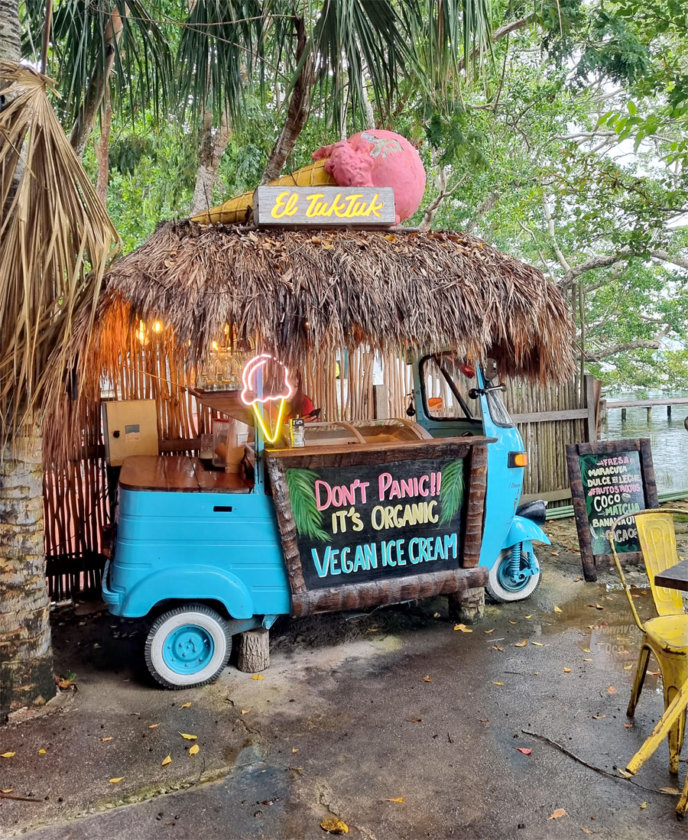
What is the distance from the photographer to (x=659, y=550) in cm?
357

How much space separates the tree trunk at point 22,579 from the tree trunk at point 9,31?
212 centimetres

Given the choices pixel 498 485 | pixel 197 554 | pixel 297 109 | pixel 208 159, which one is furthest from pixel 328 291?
pixel 208 159

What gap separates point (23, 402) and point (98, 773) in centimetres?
203

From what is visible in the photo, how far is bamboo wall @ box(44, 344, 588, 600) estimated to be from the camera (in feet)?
18.1

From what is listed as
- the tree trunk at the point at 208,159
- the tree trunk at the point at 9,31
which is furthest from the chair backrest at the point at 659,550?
the tree trunk at the point at 208,159

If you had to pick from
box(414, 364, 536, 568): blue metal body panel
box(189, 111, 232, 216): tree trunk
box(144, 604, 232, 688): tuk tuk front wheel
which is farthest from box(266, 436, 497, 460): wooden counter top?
box(189, 111, 232, 216): tree trunk

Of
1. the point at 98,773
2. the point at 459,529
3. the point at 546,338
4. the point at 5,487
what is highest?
the point at 546,338

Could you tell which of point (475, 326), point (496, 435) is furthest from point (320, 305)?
point (496, 435)

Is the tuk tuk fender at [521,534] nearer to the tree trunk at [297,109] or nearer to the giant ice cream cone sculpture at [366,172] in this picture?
Answer: the giant ice cream cone sculpture at [366,172]

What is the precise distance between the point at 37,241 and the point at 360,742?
318 centimetres

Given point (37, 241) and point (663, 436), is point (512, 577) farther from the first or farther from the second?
point (663, 436)

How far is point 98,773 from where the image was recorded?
3195 millimetres

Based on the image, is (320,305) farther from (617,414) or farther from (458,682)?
(617,414)

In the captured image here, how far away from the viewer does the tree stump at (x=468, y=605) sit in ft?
16.4
